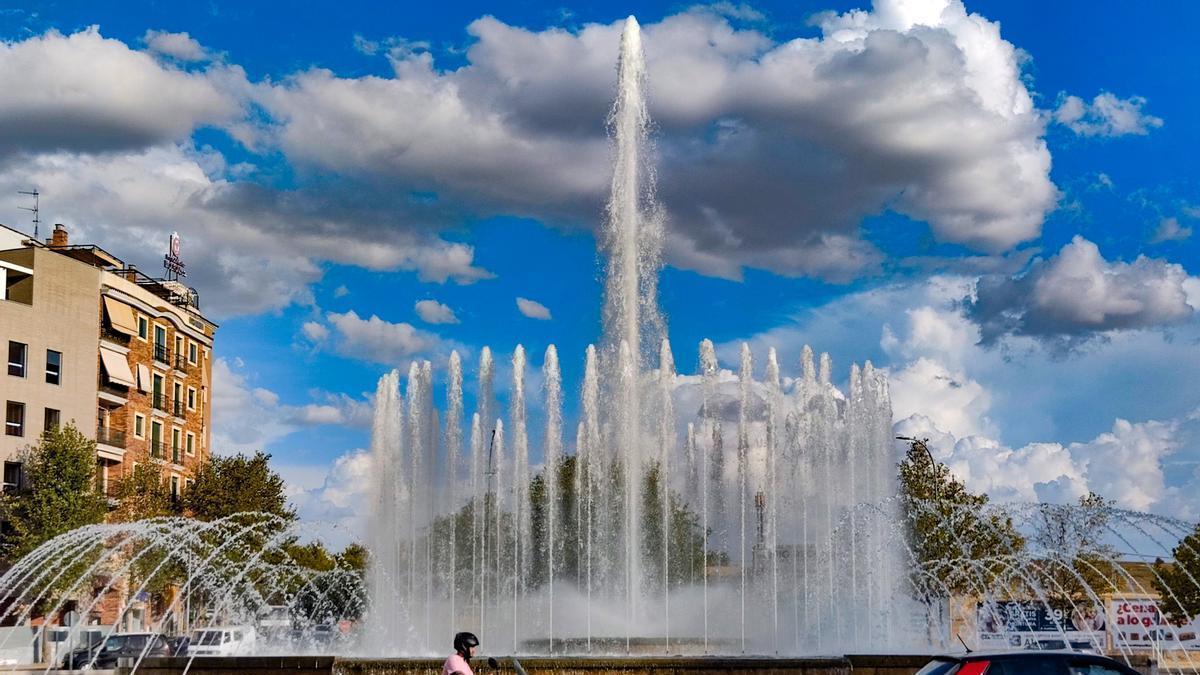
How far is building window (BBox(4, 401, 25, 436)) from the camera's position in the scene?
57938mm

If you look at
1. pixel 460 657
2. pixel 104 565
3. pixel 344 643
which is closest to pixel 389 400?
pixel 344 643

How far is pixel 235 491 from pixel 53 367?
407 inches

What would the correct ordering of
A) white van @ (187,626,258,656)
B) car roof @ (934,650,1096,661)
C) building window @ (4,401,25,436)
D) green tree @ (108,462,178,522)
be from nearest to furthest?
car roof @ (934,650,1096,661)
white van @ (187,626,258,656)
building window @ (4,401,25,436)
green tree @ (108,462,178,522)

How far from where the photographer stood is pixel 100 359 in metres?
63.8

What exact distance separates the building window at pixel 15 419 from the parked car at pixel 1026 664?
5233cm

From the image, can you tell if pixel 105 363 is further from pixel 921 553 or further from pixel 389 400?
pixel 921 553

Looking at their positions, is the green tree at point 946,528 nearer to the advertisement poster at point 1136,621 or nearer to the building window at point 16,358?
the advertisement poster at point 1136,621

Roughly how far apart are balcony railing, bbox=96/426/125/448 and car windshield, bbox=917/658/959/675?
183ft

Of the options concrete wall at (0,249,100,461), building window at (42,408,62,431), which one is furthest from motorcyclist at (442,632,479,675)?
building window at (42,408,62,431)

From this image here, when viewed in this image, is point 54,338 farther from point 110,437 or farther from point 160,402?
point 160,402

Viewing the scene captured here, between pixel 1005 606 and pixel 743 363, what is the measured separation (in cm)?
1938

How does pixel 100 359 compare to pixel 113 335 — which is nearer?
pixel 100 359

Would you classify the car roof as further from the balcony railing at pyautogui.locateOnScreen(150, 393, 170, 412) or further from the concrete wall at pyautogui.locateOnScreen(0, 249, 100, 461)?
the balcony railing at pyautogui.locateOnScreen(150, 393, 170, 412)

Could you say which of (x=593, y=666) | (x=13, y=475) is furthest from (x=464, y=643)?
(x=13, y=475)
